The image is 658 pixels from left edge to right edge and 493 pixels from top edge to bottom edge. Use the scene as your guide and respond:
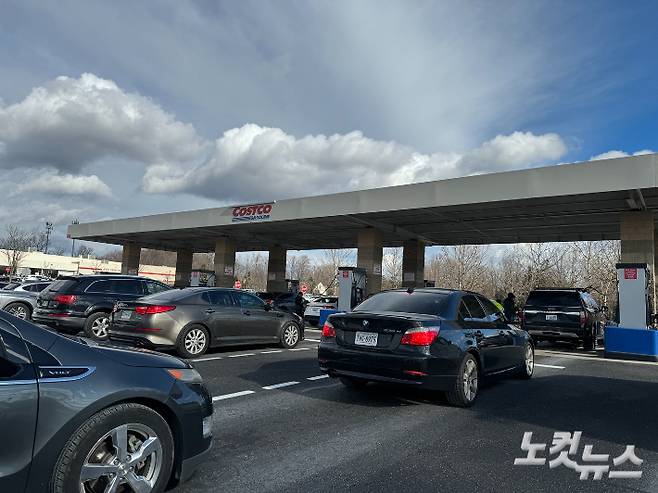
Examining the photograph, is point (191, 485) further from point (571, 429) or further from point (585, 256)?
point (585, 256)

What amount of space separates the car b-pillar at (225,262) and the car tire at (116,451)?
2665 centimetres

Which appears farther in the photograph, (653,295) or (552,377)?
(653,295)

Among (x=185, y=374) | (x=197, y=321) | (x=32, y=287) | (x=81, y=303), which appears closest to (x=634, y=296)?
(x=197, y=321)

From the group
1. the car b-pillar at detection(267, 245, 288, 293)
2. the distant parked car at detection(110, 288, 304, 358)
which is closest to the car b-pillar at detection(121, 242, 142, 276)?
the car b-pillar at detection(267, 245, 288, 293)

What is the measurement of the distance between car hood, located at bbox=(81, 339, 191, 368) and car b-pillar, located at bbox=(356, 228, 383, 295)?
18632mm

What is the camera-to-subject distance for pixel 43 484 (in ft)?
8.99

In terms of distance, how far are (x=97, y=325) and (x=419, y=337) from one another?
28.2 feet

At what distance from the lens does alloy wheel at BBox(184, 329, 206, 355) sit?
962 centimetres

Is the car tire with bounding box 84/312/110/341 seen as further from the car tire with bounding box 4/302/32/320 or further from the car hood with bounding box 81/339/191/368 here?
the car hood with bounding box 81/339/191/368

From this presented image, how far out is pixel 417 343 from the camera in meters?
5.89

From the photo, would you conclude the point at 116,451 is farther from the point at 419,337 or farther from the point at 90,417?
the point at 419,337

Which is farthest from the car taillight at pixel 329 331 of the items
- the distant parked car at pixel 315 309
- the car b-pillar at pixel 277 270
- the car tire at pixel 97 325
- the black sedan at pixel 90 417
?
the car b-pillar at pixel 277 270

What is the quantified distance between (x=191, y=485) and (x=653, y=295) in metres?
18.0

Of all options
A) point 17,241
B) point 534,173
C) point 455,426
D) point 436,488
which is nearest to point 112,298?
point 455,426
